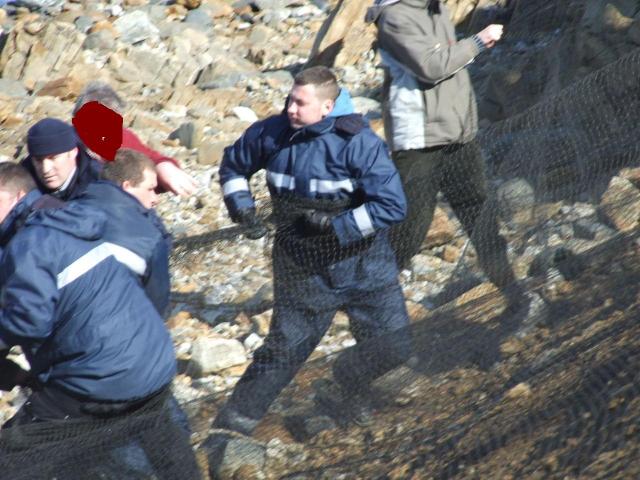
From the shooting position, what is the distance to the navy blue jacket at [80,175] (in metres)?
3.88

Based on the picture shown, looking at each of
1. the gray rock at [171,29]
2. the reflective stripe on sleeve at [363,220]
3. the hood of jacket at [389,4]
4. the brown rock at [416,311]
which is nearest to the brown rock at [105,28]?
the gray rock at [171,29]

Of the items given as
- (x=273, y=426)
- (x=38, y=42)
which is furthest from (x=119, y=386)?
(x=38, y=42)

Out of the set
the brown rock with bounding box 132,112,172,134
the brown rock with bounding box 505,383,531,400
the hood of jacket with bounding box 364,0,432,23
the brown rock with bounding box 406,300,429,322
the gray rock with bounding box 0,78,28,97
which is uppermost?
the hood of jacket with bounding box 364,0,432,23

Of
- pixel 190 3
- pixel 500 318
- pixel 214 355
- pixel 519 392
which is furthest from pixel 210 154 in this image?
pixel 519 392

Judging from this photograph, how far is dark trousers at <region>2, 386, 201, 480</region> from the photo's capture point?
357cm

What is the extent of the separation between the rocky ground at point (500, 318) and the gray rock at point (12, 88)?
200 cm

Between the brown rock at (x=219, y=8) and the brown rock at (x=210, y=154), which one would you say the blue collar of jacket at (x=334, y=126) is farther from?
the brown rock at (x=219, y=8)

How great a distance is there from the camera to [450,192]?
5.14 metres

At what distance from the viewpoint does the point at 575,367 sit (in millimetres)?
3555

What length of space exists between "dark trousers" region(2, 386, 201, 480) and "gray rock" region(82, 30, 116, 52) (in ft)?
30.2

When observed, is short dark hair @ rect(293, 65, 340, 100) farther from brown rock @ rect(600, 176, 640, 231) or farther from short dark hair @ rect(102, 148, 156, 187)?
brown rock @ rect(600, 176, 640, 231)

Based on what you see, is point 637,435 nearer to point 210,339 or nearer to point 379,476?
point 379,476

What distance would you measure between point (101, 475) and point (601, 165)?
2621 mm

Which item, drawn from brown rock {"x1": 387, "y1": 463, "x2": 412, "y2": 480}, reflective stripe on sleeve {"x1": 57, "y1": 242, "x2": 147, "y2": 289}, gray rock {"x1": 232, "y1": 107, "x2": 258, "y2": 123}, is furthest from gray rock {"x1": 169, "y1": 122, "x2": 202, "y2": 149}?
brown rock {"x1": 387, "y1": 463, "x2": 412, "y2": 480}
